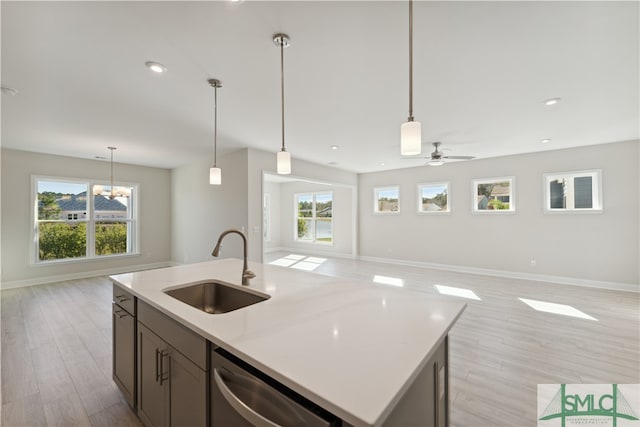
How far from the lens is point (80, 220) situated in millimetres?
5629


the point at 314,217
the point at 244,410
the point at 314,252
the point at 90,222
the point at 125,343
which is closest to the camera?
the point at 244,410

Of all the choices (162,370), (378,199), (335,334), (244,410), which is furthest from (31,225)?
(378,199)

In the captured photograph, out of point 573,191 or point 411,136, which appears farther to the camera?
point 573,191

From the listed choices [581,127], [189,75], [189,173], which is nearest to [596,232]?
[581,127]

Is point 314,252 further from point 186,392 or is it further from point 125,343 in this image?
point 186,392

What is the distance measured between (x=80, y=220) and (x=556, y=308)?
8.84 metres

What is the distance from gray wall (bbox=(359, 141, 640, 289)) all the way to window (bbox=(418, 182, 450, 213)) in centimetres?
15

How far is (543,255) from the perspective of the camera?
5.21 meters

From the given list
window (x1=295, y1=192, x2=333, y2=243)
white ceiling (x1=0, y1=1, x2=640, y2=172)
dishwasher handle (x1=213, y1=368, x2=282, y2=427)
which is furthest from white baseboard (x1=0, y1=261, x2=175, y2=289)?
dishwasher handle (x1=213, y1=368, x2=282, y2=427)

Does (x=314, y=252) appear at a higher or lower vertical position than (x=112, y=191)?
lower

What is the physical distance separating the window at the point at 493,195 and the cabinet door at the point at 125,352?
649 cm

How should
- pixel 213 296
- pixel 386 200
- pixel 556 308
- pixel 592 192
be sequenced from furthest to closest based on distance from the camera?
pixel 386 200 → pixel 592 192 → pixel 556 308 → pixel 213 296

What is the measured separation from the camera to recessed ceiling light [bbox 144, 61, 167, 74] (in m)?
2.18

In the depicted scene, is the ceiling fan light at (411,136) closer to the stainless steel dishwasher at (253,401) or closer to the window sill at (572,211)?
the stainless steel dishwasher at (253,401)
